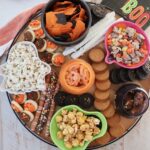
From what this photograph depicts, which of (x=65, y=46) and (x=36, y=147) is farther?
(x=36, y=147)

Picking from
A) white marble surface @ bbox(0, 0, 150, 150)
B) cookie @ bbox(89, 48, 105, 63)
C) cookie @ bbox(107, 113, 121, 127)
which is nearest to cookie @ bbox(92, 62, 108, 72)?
cookie @ bbox(89, 48, 105, 63)

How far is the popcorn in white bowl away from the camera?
0.83 meters

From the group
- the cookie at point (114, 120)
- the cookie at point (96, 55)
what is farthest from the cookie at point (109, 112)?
the cookie at point (96, 55)

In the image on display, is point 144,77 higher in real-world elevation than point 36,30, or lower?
lower

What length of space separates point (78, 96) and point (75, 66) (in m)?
0.07

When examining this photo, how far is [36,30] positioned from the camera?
0.87 m

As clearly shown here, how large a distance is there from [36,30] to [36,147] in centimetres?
37

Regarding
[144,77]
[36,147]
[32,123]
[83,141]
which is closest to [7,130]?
[36,147]

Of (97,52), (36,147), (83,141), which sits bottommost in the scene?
(36,147)

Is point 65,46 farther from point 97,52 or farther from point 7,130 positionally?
point 7,130

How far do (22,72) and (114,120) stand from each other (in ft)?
0.78

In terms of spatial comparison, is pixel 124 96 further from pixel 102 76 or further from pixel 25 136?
pixel 25 136

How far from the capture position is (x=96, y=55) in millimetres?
856

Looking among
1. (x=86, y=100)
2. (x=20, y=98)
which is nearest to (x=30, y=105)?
(x=20, y=98)
